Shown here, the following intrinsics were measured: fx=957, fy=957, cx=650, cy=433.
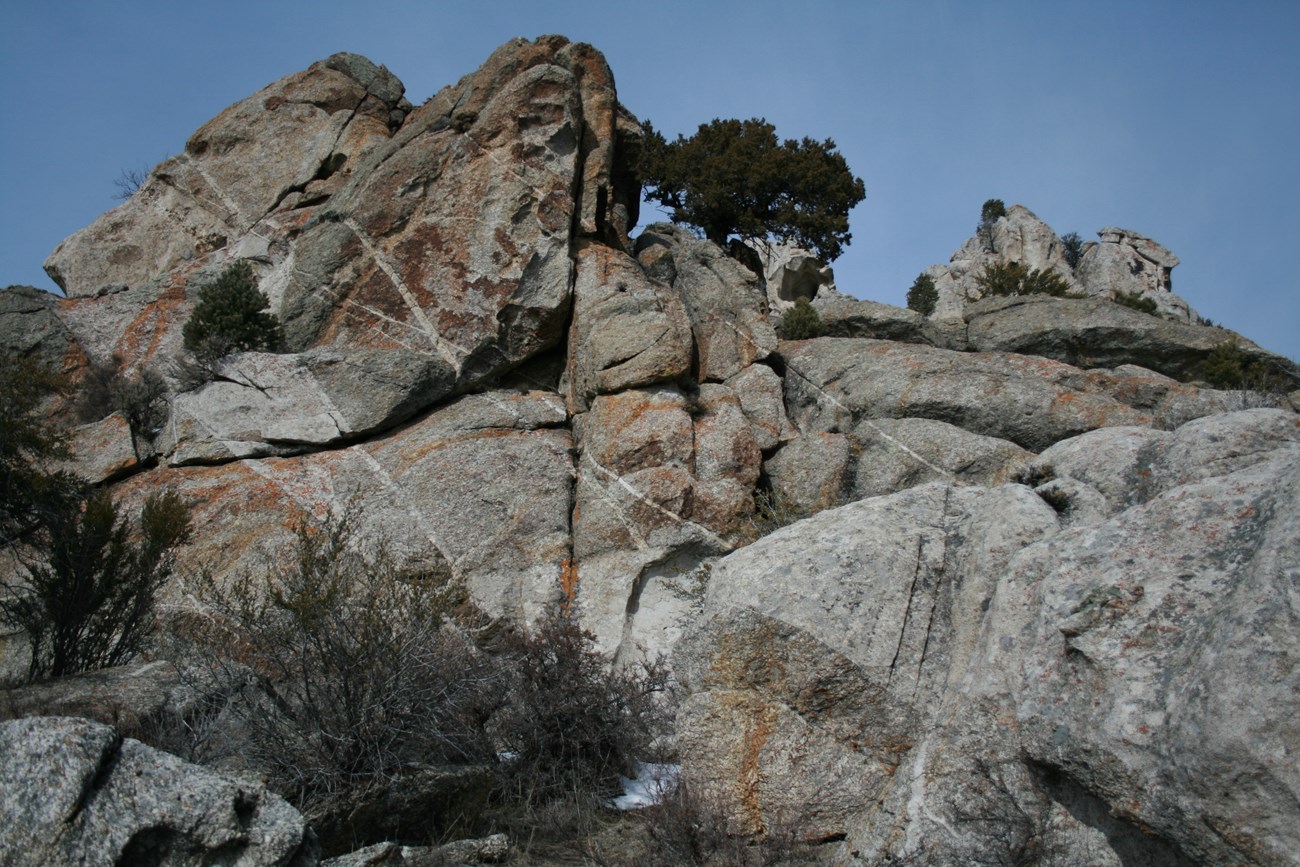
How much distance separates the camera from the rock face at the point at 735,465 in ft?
17.1

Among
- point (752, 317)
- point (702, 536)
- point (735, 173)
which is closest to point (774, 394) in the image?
point (752, 317)

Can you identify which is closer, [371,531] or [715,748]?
[715,748]

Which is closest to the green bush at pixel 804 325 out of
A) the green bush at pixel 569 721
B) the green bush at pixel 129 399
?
the green bush at pixel 569 721

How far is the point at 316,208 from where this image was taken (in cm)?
2189

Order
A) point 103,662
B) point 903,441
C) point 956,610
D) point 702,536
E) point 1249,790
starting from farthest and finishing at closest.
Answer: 1. point 903,441
2. point 702,536
3. point 103,662
4. point 956,610
5. point 1249,790

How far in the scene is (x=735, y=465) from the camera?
14773 mm

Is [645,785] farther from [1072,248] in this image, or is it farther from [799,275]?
[1072,248]

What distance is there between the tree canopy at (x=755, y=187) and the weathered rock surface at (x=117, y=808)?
20.3m

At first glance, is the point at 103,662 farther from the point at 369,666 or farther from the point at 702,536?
the point at 702,536

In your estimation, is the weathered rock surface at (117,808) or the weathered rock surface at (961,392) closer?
Answer: the weathered rock surface at (117,808)

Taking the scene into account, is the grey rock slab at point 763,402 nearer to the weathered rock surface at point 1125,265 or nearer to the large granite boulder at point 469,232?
the large granite boulder at point 469,232

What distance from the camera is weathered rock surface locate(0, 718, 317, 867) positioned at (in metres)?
5.29

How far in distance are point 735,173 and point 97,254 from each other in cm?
1570

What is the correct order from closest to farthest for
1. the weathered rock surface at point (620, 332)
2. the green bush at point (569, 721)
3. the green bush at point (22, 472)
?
the green bush at point (569, 721), the green bush at point (22, 472), the weathered rock surface at point (620, 332)
